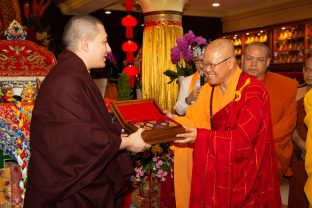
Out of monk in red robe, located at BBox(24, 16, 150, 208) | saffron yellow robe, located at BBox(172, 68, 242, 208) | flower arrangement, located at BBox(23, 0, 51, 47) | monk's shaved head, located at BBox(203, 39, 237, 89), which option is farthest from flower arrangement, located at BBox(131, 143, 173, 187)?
flower arrangement, located at BBox(23, 0, 51, 47)

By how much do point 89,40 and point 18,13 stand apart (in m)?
4.23

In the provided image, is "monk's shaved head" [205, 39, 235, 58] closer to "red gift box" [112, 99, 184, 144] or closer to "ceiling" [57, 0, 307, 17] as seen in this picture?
"red gift box" [112, 99, 184, 144]

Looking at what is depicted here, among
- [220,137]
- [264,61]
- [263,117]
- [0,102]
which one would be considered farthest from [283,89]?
[0,102]

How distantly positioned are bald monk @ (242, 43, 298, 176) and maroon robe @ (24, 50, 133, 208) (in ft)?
4.89

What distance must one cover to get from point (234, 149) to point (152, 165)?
2.69 ft

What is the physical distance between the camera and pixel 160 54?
6215mm

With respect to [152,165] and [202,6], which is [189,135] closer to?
[152,165]

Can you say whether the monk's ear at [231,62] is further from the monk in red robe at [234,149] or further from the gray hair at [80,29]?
the gray hair at [80,29]

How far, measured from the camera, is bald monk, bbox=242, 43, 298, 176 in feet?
8.40

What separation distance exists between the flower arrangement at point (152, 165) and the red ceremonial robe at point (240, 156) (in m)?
0.55

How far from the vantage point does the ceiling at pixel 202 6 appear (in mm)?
7609

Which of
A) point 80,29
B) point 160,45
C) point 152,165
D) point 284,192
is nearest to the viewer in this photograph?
point 80,29

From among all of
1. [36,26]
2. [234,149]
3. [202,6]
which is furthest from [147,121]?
[202,6]

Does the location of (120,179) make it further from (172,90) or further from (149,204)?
(172,90)
